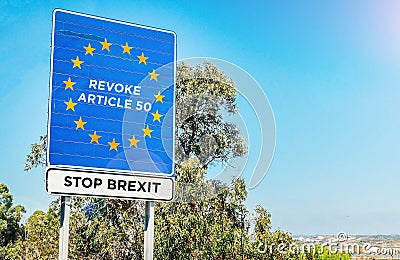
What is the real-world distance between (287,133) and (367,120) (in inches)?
33.4

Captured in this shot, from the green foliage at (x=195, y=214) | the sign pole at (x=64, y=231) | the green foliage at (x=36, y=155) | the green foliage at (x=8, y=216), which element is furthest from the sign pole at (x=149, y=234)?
the green foliage at (x=8, y=216)

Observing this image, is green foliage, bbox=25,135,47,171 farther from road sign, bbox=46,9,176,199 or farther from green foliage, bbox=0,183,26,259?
green foliage, bbox=0,183,26,259

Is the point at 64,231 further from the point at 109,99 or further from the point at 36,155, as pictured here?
the point at 36,155

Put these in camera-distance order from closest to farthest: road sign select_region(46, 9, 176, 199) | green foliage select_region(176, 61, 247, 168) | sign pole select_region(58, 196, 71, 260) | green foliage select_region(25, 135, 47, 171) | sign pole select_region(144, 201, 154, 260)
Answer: sign pole select_region(58, 196, 71, 260) < road sign select_region(46, 9, 176, 199) < sign pole select_region(144, 201, 154, 260) < green foliage select_region(176, 61, 247, 168) < green foliage select_region(25, 135, 47, 171)

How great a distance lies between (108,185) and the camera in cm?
293

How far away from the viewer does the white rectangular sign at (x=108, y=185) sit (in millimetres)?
2797

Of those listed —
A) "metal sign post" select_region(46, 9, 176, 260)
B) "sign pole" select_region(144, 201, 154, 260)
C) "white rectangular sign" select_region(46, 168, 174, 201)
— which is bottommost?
"sign pole" select_region(144, 201, 154, 260)

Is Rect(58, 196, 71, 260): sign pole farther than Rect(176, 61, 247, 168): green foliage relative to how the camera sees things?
No

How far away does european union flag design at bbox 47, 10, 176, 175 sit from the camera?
2.91 meters

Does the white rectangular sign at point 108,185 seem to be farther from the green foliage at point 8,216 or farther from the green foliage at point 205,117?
the green foliage at point 8,216

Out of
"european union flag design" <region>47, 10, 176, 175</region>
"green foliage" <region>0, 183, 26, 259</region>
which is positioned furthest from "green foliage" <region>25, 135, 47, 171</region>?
"green foliage" <region>0, 183, 26, 259</region>

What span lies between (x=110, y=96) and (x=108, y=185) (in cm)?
47

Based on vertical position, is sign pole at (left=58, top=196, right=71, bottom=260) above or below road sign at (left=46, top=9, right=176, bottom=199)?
below

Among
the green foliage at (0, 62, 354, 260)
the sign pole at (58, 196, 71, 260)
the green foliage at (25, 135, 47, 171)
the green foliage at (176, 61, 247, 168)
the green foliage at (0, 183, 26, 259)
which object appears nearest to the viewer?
the sign pole at (58, 196, 71, 260)
